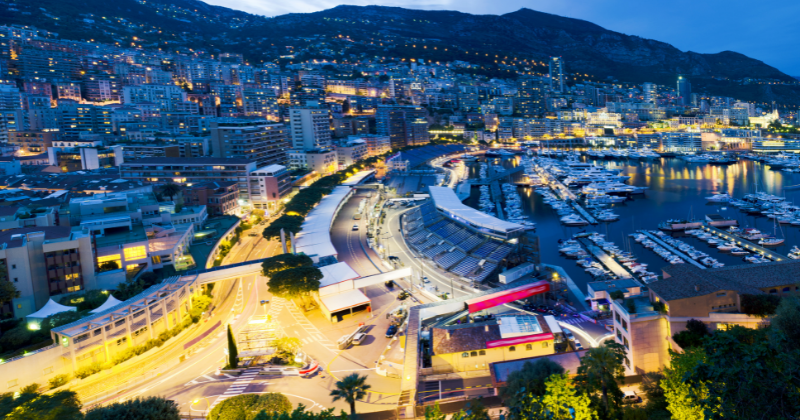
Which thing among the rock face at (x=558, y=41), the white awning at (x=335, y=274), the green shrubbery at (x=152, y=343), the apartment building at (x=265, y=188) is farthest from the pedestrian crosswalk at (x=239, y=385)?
the rock face at (x=558, y=41)

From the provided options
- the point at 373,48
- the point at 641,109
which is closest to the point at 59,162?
the point at 373,48

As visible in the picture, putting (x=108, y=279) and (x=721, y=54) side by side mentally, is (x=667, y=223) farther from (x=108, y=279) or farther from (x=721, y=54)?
(x=721, y=54)

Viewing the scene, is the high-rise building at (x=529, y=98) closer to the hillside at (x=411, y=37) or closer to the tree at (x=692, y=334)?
the hillside at (x=411, y=37)

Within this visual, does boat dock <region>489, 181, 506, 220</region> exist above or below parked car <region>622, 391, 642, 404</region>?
above

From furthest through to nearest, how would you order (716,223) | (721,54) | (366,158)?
(721,54) → (366,158) → (716,223)

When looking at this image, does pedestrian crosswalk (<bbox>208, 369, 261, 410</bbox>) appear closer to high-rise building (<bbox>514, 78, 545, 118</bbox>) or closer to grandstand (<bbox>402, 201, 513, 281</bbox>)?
grandstand (<bbox>402, 201, 513, 281</bbox>)

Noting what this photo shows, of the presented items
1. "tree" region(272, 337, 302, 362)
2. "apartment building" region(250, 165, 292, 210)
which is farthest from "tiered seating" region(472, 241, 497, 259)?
"apartment building" region(250, 165, 292, 210)
